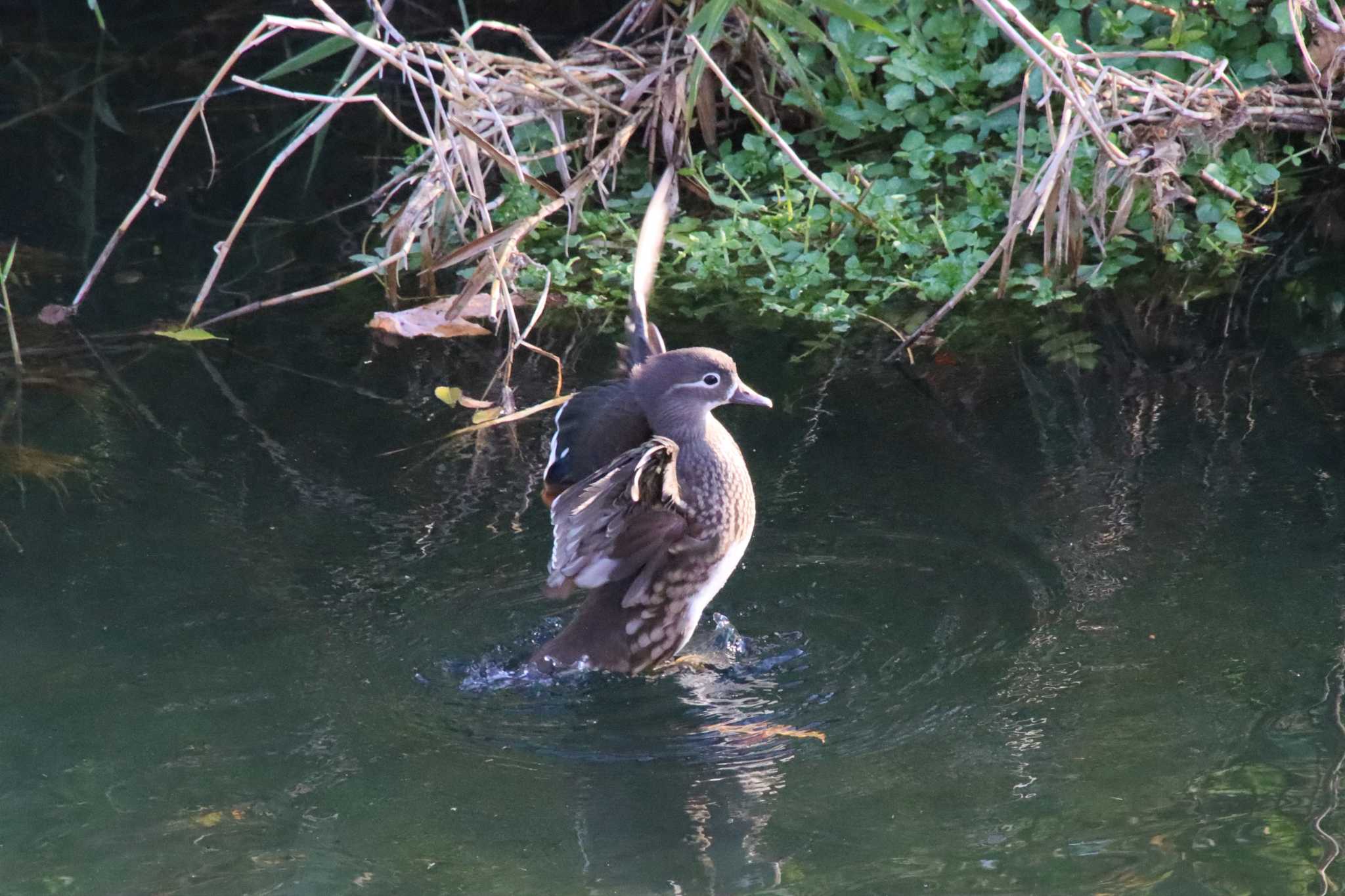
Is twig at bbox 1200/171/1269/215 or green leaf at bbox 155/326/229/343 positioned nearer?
green leaf at bbox 155/326/229/343

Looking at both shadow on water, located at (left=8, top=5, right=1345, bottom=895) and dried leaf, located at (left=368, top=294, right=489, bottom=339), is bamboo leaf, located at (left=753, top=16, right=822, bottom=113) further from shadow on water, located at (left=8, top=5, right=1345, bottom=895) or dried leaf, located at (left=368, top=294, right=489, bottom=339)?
dried leaf, located at (left=368, top=294, right=489, bottom=339)

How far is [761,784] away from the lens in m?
3.24

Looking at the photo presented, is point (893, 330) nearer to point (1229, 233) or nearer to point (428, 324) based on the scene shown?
point (1229, 233)

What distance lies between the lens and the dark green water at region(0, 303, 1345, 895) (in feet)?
9.89

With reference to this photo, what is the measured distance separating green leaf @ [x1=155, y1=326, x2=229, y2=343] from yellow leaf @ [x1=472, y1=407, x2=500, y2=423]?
45.6 inches

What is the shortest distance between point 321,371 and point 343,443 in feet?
2.08

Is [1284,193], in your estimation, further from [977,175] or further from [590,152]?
[590,152]

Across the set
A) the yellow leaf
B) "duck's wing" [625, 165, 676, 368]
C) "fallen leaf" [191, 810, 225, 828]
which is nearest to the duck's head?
"duck's wing" [625, 165, 676, 368]

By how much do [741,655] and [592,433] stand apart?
2.18 feet

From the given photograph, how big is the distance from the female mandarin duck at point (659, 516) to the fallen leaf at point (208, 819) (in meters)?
0.94

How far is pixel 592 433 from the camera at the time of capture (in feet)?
13.2

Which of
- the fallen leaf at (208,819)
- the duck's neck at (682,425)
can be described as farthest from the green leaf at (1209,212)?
the fallen leaf at (208,819)

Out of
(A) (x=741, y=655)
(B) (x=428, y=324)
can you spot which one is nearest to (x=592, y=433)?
(A) (x=741, y=655)

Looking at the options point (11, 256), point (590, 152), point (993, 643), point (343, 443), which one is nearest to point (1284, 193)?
point (590, 152)
